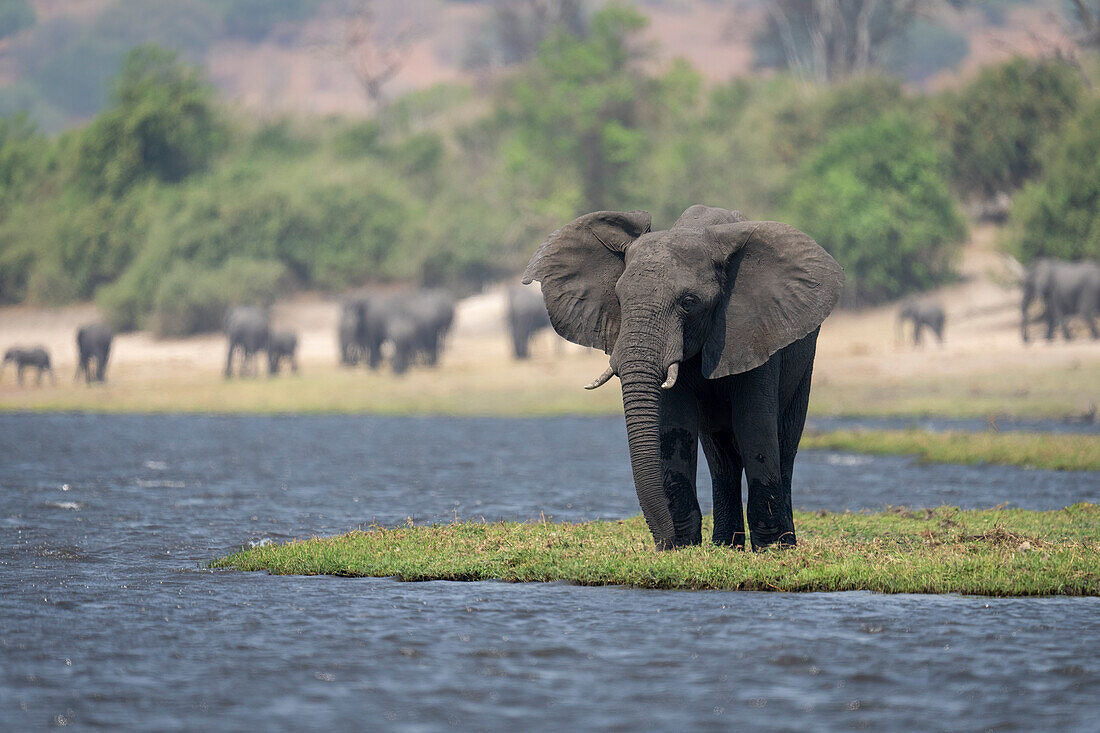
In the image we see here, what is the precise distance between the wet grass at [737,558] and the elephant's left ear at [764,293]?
175 cm

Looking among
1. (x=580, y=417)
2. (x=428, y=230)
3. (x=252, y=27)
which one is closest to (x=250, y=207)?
(x=428, y=230)

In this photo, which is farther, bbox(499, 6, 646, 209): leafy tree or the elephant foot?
bbox(499, 6, 646, 209): leafy tree

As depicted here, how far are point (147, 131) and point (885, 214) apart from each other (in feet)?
121

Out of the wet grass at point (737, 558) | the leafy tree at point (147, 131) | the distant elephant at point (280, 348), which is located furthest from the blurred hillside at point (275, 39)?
the wet grass at point (737, 558)

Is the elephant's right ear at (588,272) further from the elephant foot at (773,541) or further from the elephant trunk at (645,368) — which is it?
the elephant foot at (773,541)

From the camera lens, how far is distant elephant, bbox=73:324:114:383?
49406 mm

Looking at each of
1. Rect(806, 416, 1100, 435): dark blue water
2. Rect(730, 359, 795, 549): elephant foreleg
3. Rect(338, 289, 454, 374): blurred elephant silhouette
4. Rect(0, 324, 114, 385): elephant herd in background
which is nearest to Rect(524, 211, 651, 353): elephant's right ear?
Rect(730, 359, 795, 549): elephant foreleg

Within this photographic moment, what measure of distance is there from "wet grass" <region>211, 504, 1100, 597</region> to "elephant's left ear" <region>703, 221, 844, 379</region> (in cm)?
175

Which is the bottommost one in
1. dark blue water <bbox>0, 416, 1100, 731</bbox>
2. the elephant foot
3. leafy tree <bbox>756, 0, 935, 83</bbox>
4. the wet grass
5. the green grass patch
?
dark blue water <bbox>0, 416, 1100, 731</bbox>

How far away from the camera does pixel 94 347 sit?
49562 millimetres

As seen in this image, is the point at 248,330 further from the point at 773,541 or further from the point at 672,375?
the point at 672,375

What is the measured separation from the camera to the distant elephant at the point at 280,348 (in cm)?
5044

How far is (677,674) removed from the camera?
31.4 feet

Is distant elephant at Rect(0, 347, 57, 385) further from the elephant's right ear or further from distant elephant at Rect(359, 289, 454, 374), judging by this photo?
the elephant's right ear
